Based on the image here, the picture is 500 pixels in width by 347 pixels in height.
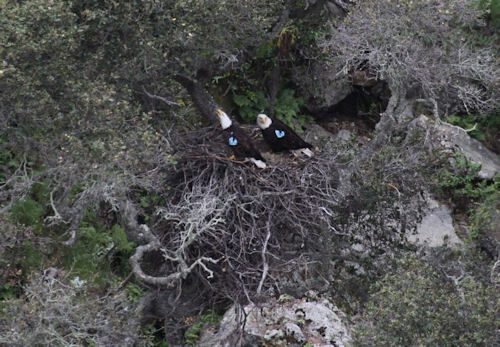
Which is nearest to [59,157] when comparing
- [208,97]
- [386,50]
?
[208,97]

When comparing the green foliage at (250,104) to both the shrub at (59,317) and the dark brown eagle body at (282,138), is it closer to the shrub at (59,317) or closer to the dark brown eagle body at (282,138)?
the dark brown eagle body at (282,138)

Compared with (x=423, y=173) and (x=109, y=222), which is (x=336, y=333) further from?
(x=109, y=222)

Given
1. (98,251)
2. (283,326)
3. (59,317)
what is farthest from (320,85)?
(59,317)

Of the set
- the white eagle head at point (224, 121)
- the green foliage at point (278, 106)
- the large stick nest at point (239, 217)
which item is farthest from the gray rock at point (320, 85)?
the large stick nest at point (239, 217)

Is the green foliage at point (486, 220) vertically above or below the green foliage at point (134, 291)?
above

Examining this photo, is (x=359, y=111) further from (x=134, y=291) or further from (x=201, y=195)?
(x=134, y=291)
